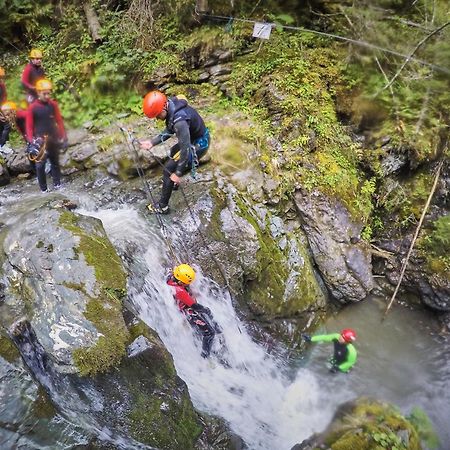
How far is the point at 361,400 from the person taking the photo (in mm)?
6562

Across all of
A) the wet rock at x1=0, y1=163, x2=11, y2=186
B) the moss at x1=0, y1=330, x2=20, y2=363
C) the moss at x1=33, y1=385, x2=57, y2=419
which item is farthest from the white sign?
the moss at x1=33, y1=385, x2=57, y2=419

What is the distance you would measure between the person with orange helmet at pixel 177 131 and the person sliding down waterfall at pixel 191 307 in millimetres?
1433

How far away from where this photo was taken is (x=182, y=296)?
6395mm

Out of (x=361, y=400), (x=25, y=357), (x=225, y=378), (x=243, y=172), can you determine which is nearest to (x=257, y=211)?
(x=243, y=172)

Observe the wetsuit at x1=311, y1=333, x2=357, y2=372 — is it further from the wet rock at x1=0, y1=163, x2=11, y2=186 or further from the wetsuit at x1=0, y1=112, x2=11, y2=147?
the wetsuit at x1=0, y1=112, x2=11, y2=147

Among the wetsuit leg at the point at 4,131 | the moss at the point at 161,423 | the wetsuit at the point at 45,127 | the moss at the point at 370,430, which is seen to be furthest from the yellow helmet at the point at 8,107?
the moss at the point at 370,430

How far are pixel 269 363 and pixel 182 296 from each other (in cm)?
217

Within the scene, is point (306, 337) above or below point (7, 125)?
below

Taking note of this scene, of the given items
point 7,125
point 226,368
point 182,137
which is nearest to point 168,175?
point 182,137

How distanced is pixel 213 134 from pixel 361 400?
539 centimetres

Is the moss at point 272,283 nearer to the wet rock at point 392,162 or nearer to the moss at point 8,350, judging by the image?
the wet rock at point 392,162

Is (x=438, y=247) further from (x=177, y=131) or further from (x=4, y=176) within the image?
(x=4, y=176)

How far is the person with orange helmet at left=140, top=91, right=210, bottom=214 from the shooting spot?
5.98m

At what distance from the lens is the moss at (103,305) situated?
467 centimetres
